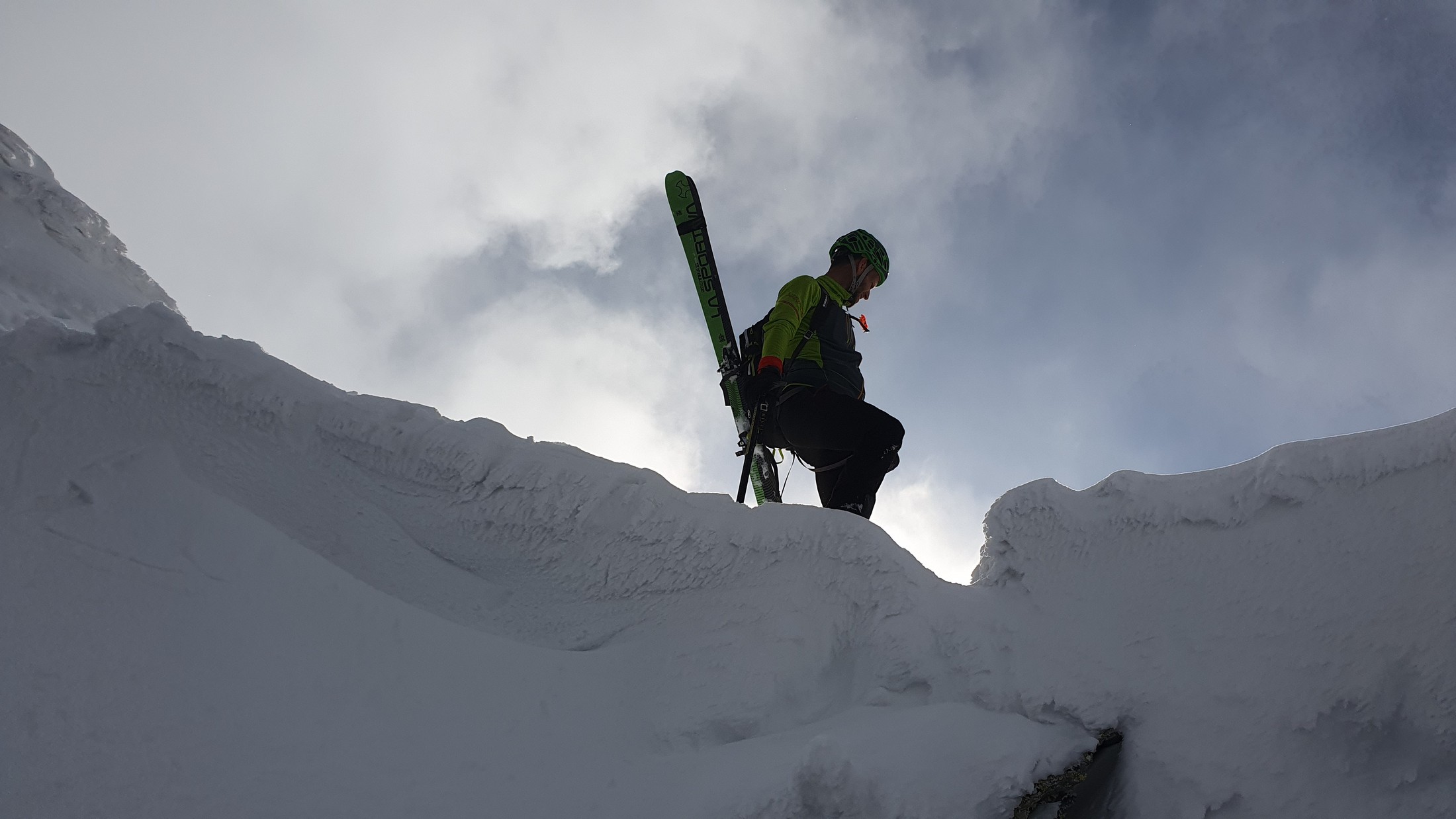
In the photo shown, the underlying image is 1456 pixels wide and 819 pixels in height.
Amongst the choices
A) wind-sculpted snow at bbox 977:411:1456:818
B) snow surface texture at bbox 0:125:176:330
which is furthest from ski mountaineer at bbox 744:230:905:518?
snow surface texture at bbox 0:125:176:330

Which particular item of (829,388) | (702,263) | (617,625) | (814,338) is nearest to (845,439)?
(829,388)

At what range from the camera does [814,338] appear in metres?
4.05

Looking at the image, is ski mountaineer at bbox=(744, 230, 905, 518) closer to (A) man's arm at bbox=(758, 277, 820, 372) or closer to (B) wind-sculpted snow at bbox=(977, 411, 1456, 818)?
(A) man's arm at bbox=(758, 277, 820, 372)

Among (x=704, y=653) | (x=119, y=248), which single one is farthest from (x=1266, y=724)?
(x=119, y=248)

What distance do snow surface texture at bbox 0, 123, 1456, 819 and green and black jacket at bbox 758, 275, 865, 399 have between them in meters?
1.39

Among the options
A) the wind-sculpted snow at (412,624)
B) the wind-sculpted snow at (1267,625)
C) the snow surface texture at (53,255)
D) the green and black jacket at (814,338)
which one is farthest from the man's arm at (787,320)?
the snow surface texture at (53,255)

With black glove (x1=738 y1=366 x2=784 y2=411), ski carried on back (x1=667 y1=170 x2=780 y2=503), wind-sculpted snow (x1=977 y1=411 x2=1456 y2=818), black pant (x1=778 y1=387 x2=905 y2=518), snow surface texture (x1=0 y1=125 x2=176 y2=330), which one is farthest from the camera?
ski carried on back (x1=667 y1=170 x2=780 y2=503)

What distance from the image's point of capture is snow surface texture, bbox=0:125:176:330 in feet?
15.3

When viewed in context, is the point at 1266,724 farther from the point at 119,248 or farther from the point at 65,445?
the point at 119,248

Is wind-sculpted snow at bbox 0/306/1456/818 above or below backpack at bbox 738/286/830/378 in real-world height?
below

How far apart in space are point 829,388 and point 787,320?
403 mm

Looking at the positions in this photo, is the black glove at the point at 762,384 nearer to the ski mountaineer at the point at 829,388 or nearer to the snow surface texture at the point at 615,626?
the ski mountaineer at the point at 829,388

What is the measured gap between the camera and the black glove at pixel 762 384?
388 centimetres

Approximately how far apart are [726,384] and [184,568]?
3858 millimetres
